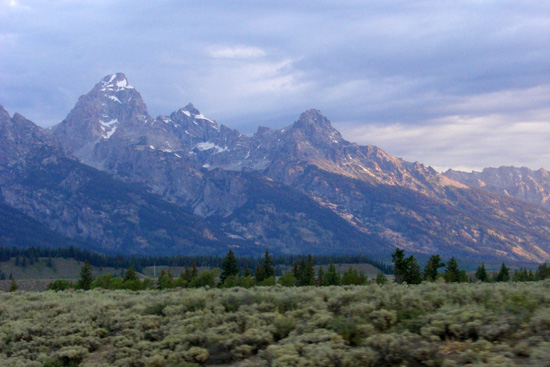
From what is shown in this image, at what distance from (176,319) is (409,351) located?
32.6ft

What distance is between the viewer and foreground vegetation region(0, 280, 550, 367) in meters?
13.3

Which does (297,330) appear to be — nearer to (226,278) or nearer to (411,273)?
(226,278)

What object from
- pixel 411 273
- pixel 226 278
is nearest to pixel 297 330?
pixel 226 278

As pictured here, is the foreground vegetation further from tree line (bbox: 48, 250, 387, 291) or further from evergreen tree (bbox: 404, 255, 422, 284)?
evergreen tree (bbox: 404, 255, 422, 284)

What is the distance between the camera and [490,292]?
1747 centimetres

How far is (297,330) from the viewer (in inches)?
646

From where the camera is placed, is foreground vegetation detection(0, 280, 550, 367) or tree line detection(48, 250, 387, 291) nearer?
foreground vegetation detection(0, 280, 550, 367)

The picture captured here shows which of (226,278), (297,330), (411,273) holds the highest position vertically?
(297,330)

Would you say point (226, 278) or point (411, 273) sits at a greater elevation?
point (411, 273)

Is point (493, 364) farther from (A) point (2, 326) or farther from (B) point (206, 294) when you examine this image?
(A) point (2, 326)

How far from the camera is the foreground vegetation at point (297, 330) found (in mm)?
13281

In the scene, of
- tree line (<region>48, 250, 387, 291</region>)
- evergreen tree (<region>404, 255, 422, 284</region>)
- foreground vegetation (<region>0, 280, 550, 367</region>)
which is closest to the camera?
foreground vegetation (<region>0, 280, 550, 367</region>)

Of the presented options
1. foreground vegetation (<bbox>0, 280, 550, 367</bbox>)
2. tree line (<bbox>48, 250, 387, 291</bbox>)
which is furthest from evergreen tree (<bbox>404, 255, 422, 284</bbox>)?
foreground vegetation (<bbox>0, 280, 550, 367</bbox>)

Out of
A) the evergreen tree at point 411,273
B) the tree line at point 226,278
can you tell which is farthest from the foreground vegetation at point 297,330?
the evergreen tree at point 411,273
